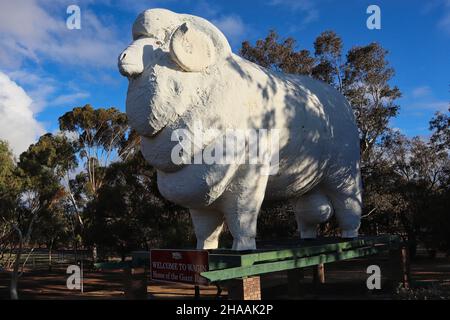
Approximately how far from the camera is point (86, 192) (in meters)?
27.0

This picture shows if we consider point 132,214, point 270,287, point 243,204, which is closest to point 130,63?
point 243,204

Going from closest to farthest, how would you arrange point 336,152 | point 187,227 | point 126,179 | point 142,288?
point 142,288 < point 336,152 < point 187,227 < point 126,179

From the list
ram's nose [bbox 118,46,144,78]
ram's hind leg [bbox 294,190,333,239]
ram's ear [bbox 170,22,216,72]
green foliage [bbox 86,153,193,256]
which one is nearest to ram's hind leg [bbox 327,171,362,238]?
ram's hind leg [bbox 294,190,333,239]

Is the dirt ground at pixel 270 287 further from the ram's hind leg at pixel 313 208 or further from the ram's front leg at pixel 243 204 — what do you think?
the ram's front leg at pixel 243 204

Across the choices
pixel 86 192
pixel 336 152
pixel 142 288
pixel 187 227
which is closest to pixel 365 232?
pixel 187 227

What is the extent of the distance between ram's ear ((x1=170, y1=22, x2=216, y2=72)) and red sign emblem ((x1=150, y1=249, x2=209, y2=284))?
2.29 metres

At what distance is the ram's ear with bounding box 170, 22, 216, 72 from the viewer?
221 inches

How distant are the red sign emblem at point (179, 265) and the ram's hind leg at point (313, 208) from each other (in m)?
3.40

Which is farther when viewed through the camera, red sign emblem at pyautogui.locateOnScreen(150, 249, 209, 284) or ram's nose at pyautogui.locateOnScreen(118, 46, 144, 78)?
ram's nose at pyautogui.locateOnScreen(118, 46, 144, 78)

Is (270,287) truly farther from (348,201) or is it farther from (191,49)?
(191,49)

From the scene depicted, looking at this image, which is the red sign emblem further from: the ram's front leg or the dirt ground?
the dirt ground

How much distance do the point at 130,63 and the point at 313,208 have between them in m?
4.31
